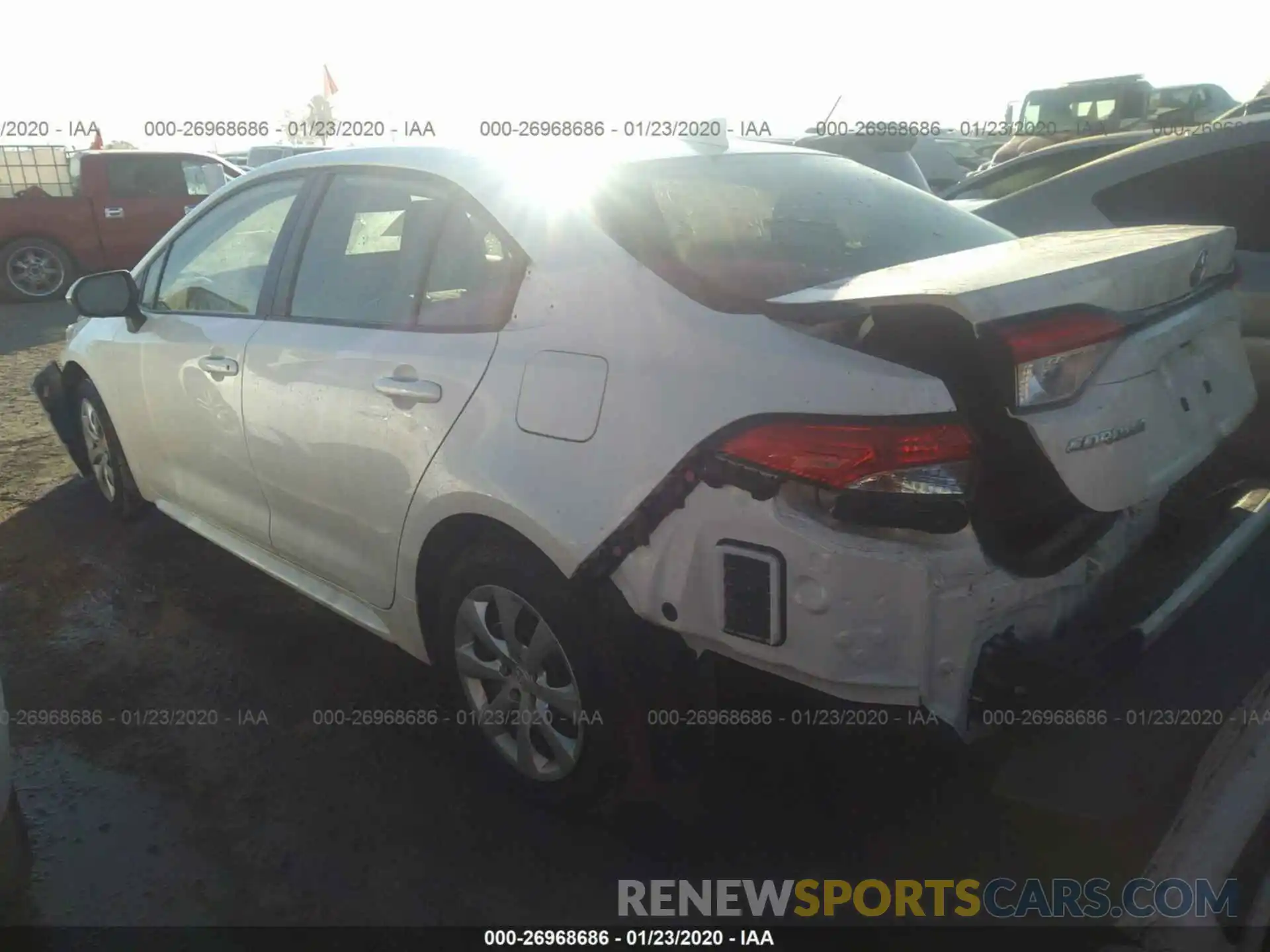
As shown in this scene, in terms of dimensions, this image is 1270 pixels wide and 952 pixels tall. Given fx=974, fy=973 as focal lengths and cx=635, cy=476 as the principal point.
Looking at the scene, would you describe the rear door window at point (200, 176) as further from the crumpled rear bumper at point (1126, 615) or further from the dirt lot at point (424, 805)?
the crumpled rear bumper at point (1126, 615)

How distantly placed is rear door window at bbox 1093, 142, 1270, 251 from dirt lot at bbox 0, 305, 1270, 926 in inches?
91.0

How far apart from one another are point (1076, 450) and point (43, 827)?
9.05 feet

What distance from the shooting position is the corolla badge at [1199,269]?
91.7 inches

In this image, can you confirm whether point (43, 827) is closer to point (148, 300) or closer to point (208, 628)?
point (208, 628)

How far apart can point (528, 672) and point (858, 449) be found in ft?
3.53

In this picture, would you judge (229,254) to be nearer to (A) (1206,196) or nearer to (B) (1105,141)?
(A) (1206,196)

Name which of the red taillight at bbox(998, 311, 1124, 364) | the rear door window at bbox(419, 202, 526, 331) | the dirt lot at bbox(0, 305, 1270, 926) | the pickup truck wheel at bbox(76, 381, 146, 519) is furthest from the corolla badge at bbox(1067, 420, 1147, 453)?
the pickup truck wheel at bbox(76, 381, 146, 519)

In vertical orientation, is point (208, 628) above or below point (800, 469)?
below

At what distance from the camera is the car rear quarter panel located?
1.88m

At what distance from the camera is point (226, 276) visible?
142 inches

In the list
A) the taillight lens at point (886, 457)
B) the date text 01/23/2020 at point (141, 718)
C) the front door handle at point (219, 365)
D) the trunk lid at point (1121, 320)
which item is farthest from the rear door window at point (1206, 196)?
the date text 01/23/2020 at point (141, 718)

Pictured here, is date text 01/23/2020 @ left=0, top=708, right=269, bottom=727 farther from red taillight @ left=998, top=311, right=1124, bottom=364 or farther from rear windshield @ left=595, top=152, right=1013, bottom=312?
red taillight @ left=998, top=311, right=1124, bottom=364

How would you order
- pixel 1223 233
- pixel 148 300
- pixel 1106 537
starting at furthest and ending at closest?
pixel 148 300 → pixel 1223 233 → pixel 1106 537

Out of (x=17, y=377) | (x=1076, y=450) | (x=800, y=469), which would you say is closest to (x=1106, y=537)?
(x=1076, y=450)
